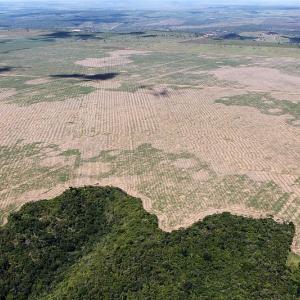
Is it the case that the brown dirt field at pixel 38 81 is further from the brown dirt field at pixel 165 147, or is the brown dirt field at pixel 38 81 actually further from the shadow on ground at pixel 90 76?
the brown dirt field at pixel 165 147

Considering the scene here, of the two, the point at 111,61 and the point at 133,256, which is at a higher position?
the point at 133,256

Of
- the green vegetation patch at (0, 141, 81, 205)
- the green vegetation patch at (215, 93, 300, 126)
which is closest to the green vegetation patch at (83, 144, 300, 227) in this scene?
the green vegetation patch at (0, 141, 81, 205)

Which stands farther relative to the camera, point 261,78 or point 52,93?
point 261,78

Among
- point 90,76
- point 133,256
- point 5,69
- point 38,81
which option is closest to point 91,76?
point 90,76

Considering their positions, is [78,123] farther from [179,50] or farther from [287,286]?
Answer: [179,50]

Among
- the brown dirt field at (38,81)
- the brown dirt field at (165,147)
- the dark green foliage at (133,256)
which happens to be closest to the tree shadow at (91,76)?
the brown dirt field at (38,81)

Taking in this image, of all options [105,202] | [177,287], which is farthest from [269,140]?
[177,287]

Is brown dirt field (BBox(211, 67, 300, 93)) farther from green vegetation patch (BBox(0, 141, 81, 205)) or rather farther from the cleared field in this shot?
green vegetation patch (BBox(0, 141, 81, 205))

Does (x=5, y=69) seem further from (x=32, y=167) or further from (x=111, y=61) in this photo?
(x=32, y=167)
